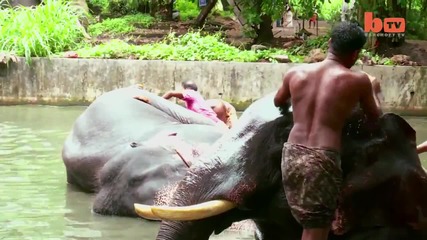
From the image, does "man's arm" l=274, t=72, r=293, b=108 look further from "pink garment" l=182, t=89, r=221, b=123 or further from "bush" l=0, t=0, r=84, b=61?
"bush" l=0, t=0, r=84, b=61

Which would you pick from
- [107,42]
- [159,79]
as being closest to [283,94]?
[159,79]

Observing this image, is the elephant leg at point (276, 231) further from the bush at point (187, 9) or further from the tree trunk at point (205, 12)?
the bush at point (187, 9)

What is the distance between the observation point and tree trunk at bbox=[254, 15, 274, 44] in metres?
20.2

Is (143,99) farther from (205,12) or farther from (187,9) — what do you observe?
(187,9)

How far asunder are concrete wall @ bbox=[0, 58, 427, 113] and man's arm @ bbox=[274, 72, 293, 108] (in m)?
10.5

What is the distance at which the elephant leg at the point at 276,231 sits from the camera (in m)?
4.27

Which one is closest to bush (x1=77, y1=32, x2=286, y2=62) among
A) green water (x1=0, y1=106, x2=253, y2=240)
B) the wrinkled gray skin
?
green water (x1=0, y1=106, x2=253, y2=240)

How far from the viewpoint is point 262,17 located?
20266mm

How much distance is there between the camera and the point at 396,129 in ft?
13.7

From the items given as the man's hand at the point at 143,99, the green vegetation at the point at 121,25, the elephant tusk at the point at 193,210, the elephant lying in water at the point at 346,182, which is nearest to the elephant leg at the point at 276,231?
the elephant lying in water at the point at 346,182

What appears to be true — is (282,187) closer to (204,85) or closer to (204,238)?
(204,238)

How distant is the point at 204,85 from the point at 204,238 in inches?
434

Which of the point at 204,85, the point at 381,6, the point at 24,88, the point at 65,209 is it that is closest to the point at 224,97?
the point at 204,85

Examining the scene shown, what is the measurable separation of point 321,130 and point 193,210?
75 cm
